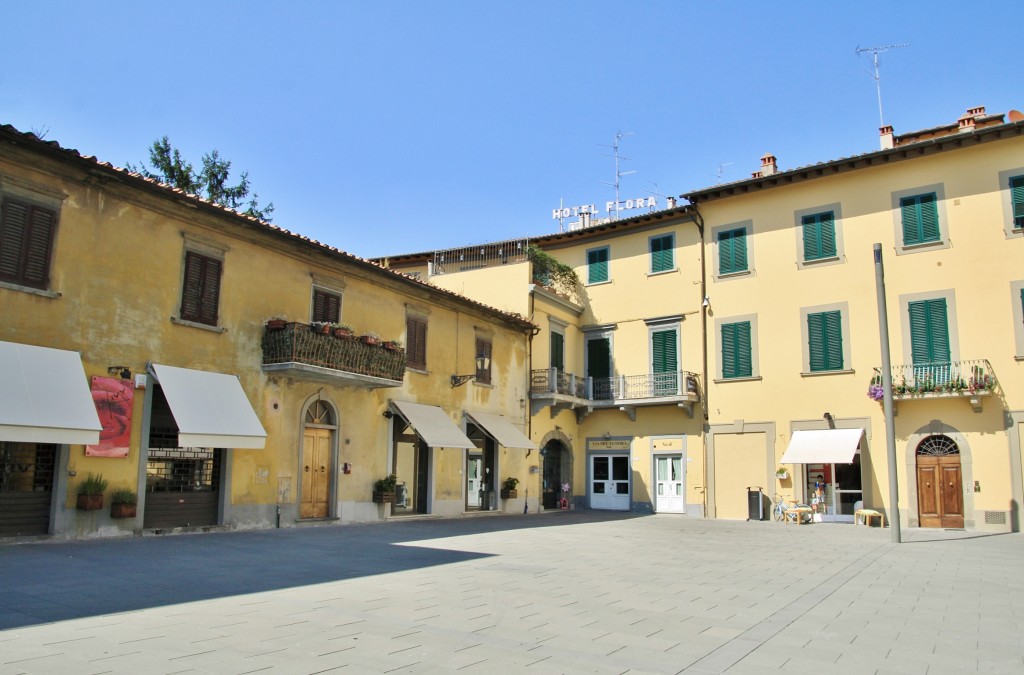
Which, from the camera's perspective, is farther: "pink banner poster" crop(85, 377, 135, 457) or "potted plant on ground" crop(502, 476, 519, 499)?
"potted plant on ground" crop(502, 476, 519, 499)

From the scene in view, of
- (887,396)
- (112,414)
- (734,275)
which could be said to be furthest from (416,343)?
(887,396)

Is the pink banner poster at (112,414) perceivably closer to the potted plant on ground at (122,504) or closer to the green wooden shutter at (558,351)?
the potted plant on ground at (122,504)

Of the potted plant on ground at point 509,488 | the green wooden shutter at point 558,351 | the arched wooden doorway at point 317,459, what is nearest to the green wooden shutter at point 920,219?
the green wooden shutter at point 558,351

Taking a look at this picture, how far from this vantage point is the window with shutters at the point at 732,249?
25141 millimetres

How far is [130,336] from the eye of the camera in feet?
44.7

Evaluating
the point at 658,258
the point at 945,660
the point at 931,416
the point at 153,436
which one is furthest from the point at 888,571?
the point at 658,258

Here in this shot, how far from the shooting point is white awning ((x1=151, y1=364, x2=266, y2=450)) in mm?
13570

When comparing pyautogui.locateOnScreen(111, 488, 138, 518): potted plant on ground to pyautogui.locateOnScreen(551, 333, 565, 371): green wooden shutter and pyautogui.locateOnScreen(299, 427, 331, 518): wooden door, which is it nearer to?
pyautogui.locateOnScreen(299, 427, 331, 518): wooden door

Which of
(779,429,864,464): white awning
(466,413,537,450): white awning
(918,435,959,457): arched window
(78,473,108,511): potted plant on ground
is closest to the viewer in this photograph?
(78,473,108,511): potted plant on ground

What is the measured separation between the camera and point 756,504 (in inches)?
932

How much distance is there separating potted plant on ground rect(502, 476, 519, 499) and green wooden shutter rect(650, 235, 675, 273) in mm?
9003

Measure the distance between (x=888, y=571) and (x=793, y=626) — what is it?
550cm

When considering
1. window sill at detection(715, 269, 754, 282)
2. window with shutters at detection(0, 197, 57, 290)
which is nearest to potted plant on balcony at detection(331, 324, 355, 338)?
window with shutters at detection(0, 197, 57, 290)

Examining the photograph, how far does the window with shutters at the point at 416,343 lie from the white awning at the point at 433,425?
1146 mm
